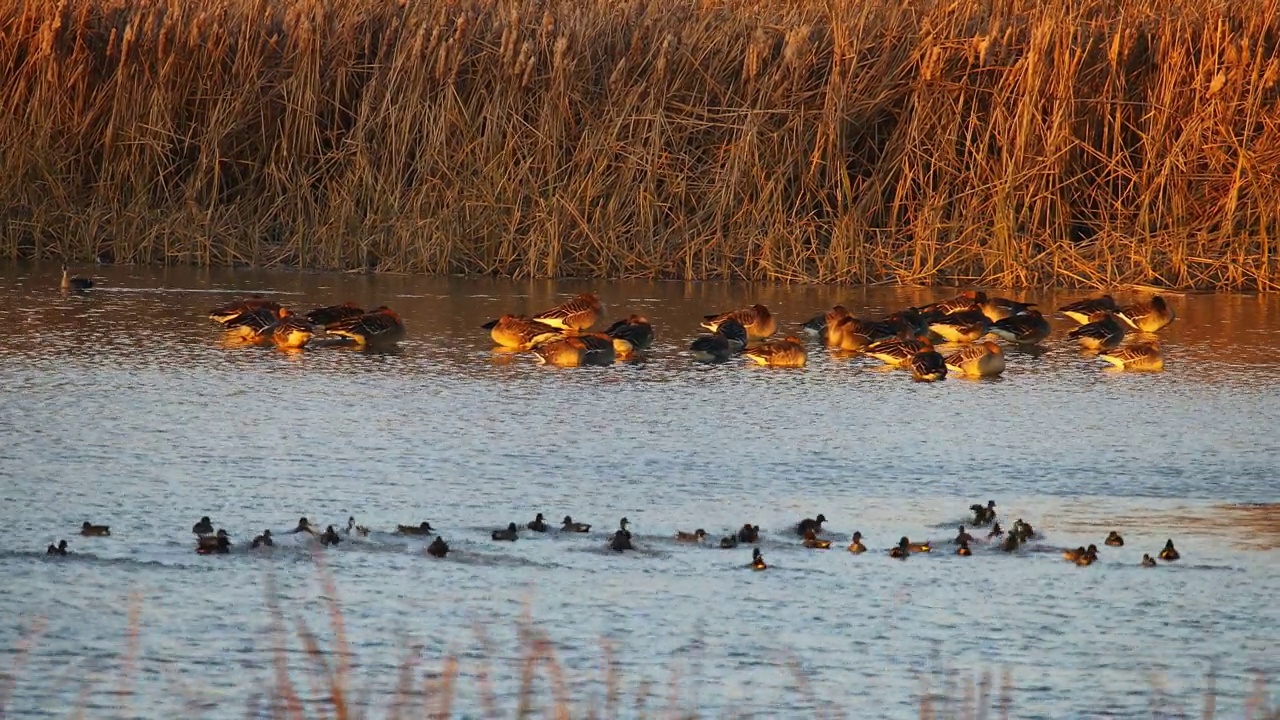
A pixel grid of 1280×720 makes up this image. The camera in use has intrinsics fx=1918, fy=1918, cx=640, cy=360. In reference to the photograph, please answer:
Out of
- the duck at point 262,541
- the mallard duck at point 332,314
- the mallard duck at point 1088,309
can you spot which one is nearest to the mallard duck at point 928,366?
the mallard duck at point 1088,309

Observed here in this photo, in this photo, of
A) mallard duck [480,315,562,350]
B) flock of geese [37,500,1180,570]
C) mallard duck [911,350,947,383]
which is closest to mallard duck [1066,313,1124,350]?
mallard duck [911,350,947,383]

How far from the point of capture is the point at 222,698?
5.37 m

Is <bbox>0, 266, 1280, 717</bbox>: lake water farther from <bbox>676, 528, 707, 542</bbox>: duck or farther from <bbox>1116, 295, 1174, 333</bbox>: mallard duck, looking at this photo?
<bbox>1116, 295, 1174, 333</bbox>: mallard duck

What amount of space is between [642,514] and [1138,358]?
17.1 ft

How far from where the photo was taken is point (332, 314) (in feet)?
40.9

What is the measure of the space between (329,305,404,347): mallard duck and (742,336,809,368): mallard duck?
2.27 meters

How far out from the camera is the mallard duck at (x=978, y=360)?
11734 millimetres

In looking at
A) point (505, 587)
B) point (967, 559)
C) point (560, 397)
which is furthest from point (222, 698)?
point (560, 397)

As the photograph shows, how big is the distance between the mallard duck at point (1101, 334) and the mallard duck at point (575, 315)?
3.18 m

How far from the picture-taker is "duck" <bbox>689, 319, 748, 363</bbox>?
1208cm

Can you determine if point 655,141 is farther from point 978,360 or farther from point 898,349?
point 978,360

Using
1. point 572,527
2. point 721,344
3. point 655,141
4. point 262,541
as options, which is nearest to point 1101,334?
point 721,344

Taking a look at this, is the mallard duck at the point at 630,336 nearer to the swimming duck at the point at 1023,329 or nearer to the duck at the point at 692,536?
the swimming duck at the point at 1023,329

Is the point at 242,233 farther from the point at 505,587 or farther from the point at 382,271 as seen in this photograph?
the point at 505,587
